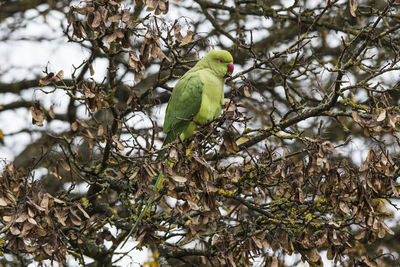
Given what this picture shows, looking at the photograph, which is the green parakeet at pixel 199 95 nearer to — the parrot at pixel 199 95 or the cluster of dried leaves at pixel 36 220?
the parrot at pixel 199 95

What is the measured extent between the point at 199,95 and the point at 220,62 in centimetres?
48

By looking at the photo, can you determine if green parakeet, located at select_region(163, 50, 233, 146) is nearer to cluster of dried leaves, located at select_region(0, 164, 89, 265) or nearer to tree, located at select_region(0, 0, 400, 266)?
tree, located at select_region(0, 0, 400, 266)

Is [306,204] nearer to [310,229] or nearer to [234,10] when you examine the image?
[310,229]

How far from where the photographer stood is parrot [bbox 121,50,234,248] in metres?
4.76

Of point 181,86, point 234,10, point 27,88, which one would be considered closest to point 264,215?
point 181,86

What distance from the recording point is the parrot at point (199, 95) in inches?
187

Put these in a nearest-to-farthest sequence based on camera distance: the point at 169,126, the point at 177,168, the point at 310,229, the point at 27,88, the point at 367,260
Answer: the point at 177,168 < the point at 367,260 < the point at 310,229 < the point at 169,126 < the point at 27,88

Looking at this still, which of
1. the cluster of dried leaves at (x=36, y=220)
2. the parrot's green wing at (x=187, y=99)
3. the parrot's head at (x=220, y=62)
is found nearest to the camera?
the cluster of dried leaves at (x=36, y=220)

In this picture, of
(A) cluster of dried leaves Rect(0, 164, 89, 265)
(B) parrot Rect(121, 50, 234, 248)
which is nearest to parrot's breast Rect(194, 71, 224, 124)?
(B) parrot Rect(121, 50, 234, 248)

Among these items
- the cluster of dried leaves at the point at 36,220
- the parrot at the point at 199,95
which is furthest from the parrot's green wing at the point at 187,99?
the cluster of dried leaves at the point at 36,220

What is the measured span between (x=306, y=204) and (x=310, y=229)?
0.63 ft

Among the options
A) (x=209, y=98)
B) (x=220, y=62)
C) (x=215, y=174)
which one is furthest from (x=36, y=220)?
(x=220, y=62)

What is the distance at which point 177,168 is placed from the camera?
3.09m

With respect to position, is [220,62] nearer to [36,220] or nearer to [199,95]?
[199,95]
